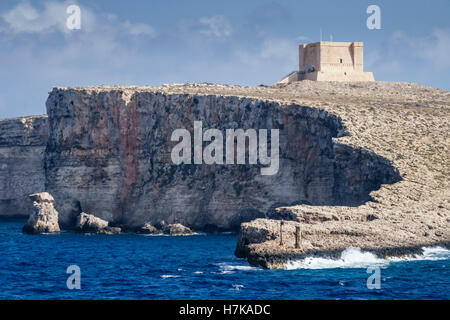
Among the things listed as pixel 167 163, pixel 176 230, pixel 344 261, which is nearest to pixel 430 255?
pixel 344 261

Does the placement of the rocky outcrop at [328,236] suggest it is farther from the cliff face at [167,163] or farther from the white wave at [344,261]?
the cliff face at [167,163]

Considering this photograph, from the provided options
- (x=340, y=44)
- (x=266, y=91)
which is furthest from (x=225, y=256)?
(x=340, y=44)

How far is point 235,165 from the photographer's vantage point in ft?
334

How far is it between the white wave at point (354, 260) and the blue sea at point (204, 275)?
0.07m

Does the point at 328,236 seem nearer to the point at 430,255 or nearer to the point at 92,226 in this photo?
the point at 430,255

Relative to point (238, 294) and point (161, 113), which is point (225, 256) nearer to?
point (238, 294)

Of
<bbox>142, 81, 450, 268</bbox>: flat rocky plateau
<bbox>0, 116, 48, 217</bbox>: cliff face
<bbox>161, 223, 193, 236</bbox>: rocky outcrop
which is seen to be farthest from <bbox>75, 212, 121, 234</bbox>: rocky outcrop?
<bbox>0, 116, 48, 217</bbox>: cliff face

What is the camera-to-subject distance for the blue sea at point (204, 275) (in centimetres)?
5597

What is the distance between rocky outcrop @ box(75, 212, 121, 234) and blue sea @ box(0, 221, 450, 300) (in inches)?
776

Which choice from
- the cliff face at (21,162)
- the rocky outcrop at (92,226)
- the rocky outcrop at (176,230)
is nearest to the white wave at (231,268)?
the rocky outcrop at (176,230)

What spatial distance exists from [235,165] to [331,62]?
27.0 m

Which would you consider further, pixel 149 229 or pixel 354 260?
pixel 149 229
